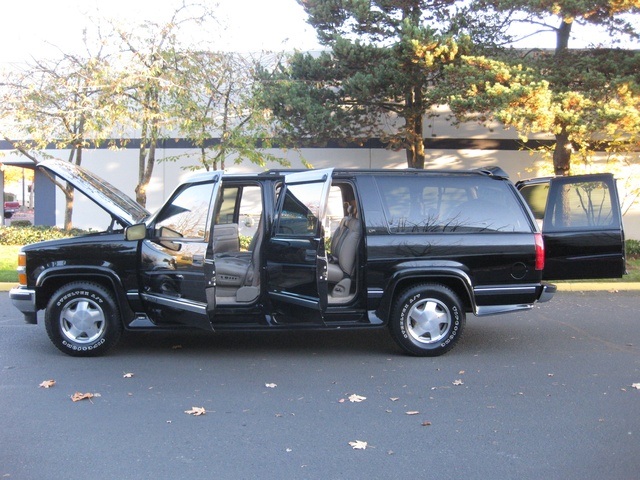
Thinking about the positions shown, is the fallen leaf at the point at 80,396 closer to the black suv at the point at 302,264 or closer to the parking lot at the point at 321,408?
the parking lot at the point at 321,408

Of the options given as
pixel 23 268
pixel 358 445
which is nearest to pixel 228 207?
pixel 23 268

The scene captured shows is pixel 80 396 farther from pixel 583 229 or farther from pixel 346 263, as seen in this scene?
pixel 583 229

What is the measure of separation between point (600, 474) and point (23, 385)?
4.87 metres

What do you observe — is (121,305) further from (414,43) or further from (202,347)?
(414,43)

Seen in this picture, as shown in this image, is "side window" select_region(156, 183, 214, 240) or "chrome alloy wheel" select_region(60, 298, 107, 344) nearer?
"side window" select_region(156, 183, 214, 240)

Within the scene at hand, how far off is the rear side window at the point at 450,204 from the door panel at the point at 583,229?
1653 millimetres

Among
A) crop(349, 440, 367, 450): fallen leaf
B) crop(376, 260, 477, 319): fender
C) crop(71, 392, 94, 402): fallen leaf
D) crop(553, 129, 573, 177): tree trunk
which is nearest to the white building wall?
crop(553, 129, 573, 177): tree trunk

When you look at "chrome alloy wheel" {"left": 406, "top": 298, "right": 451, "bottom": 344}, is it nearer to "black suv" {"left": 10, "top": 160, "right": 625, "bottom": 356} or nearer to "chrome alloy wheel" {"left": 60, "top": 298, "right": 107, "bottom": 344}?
"black suv" {"left": 10, "top": 160, "right": 625, "bottom": 356}

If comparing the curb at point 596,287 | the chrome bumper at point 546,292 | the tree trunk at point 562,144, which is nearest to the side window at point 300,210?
the chrome bumper at point 546,292

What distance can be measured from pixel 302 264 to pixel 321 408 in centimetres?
163

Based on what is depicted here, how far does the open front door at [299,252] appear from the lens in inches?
249

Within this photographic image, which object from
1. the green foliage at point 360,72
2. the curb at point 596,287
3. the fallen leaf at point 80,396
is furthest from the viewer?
the green foliage at point 360,72

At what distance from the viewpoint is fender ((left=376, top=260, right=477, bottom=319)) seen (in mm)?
6648

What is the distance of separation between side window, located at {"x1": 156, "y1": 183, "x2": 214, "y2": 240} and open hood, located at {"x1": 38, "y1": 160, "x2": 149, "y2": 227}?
403 mm
